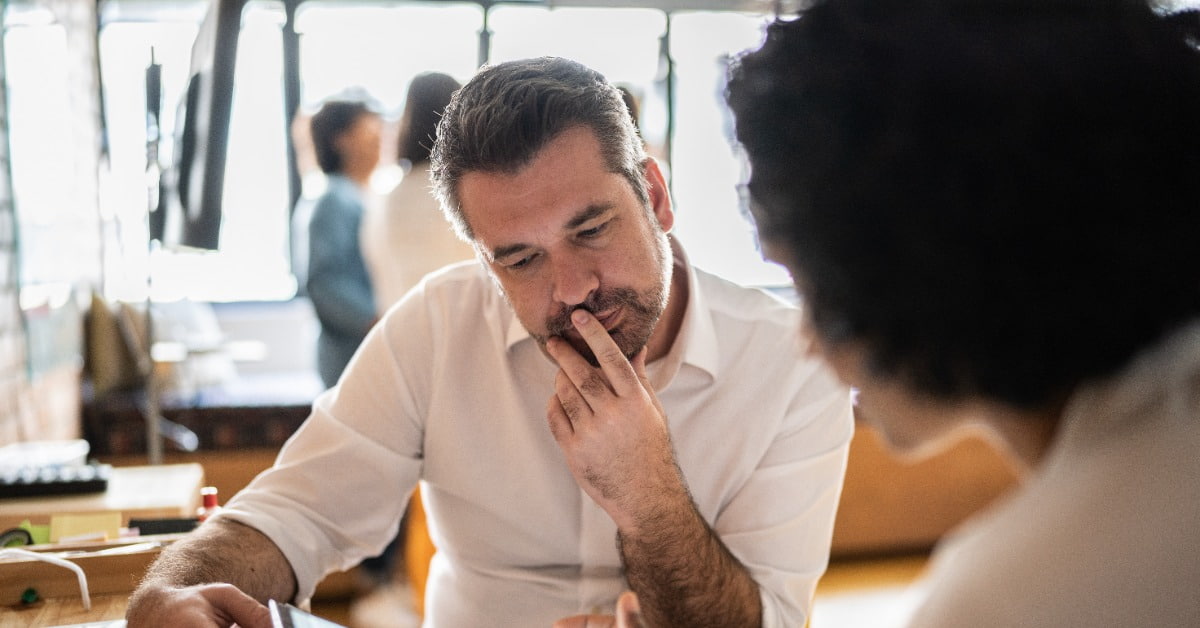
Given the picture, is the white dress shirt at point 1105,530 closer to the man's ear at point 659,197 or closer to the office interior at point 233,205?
the office interior at point 233,205

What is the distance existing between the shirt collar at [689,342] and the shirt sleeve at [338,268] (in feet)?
5.48

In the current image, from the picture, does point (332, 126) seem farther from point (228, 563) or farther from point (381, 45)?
point (381, 45)

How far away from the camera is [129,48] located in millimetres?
5559

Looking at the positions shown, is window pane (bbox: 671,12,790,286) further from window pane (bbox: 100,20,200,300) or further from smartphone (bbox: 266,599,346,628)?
smartphone (bbox: 266,599,346,628)

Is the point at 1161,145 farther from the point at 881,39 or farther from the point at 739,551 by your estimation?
the point at 739,551

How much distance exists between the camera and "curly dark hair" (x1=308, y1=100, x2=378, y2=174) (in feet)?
10.5

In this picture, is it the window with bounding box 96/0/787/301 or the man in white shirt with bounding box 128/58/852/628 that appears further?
the window with bounding box 96/0/787/301

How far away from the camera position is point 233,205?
5.83m

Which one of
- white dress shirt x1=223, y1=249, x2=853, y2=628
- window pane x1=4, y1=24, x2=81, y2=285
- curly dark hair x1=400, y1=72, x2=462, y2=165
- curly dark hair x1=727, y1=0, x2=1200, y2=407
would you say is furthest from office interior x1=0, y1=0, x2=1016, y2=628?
curly dark hair x1=400, y1=72, x2=462, y2=165

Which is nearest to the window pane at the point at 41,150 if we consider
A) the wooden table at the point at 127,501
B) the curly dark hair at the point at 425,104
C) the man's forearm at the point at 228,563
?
the curly dark hair at the point at 425,104

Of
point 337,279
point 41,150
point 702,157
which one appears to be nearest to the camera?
point 41,150

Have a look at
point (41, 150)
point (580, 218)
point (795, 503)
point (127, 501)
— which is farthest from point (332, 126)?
point (795, 503)

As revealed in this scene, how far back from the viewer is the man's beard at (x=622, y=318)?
126cm

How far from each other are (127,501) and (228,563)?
594 mm
